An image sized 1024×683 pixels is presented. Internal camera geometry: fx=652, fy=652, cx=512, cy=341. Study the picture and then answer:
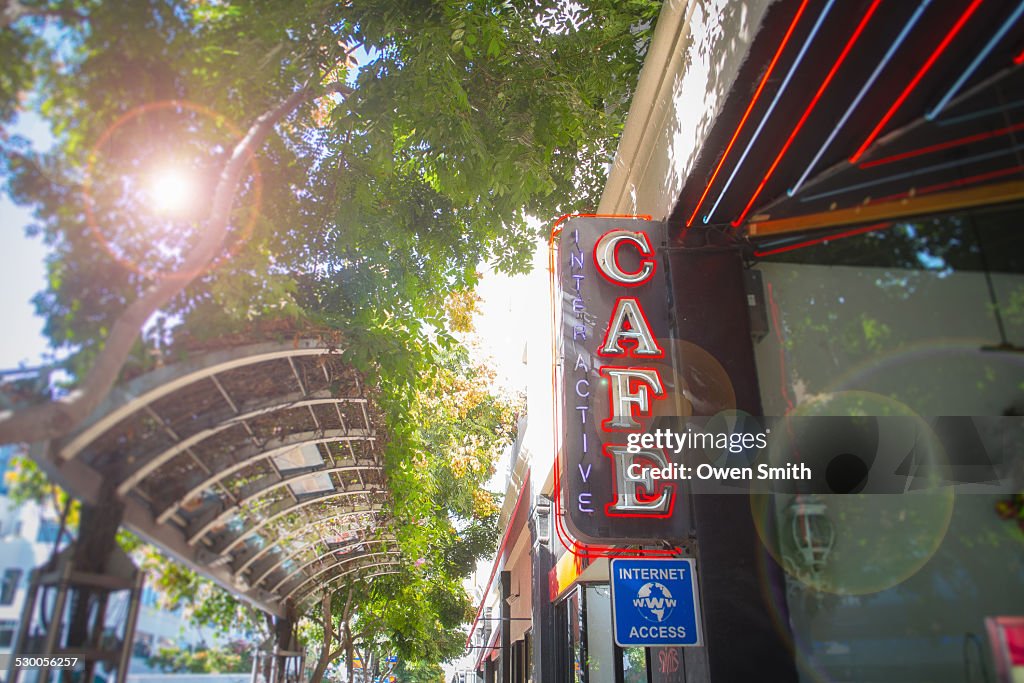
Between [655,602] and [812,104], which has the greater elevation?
[812,104]

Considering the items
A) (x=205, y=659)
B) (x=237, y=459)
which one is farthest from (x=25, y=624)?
(x=237, y=459)

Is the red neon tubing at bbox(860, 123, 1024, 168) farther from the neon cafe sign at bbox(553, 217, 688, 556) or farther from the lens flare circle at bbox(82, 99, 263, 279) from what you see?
the lens flare circle at bbox(82, 99, 263, 279)

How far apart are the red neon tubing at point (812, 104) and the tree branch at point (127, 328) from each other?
141 inches

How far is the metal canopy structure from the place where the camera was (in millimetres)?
3094

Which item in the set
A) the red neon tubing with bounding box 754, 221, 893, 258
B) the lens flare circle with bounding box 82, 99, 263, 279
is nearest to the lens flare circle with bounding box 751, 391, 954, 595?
the red neon tubing with bounding box 754, 221, 893, 258

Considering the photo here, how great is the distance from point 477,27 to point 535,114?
4.76ft

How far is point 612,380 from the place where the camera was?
19.2 feet

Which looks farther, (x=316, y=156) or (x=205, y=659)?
(x=316, y=156)

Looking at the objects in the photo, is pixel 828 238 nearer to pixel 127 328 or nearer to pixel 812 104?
pixel 812 104

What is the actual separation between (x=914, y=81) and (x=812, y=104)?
0.66m

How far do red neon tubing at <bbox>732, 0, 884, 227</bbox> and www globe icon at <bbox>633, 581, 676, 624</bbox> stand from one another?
3.24 meters

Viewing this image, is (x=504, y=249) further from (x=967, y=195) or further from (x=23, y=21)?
(x=23, y=21)

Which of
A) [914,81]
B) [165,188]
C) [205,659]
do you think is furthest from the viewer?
[914,81]

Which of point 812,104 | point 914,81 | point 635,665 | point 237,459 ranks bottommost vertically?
point 635,665
